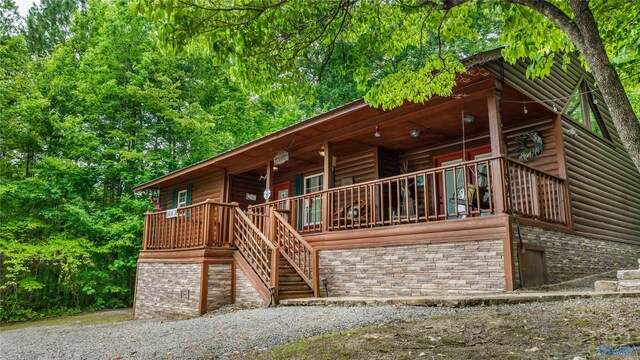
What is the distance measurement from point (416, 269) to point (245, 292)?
11.1ft

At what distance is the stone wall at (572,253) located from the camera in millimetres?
6836

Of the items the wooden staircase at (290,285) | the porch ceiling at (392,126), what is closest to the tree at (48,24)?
the porch ceiling at (392,126)

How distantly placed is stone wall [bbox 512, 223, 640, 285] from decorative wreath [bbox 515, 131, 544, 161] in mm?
1753

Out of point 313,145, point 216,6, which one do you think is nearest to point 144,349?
point 216,6

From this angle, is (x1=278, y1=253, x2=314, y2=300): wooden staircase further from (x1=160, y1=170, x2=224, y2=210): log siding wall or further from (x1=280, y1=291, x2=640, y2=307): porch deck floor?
(x1=160, y1=170, x2=224, y2=210): log siding wall

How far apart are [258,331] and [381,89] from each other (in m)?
3.85

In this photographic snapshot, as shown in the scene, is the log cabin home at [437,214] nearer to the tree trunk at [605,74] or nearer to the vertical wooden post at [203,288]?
the vertical wooden post at [203,288]

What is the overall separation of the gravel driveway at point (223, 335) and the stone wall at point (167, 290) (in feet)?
6.42

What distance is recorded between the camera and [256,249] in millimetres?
8625

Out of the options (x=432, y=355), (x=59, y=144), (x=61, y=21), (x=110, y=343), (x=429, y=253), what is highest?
(x=61, y=21)

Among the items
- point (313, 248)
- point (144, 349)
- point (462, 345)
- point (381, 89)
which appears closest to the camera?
point (462, 345)

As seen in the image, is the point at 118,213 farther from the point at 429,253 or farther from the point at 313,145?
the point at 429,253

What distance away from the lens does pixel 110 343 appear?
6023mm

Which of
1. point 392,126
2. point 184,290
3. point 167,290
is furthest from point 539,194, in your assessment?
point 167,290
